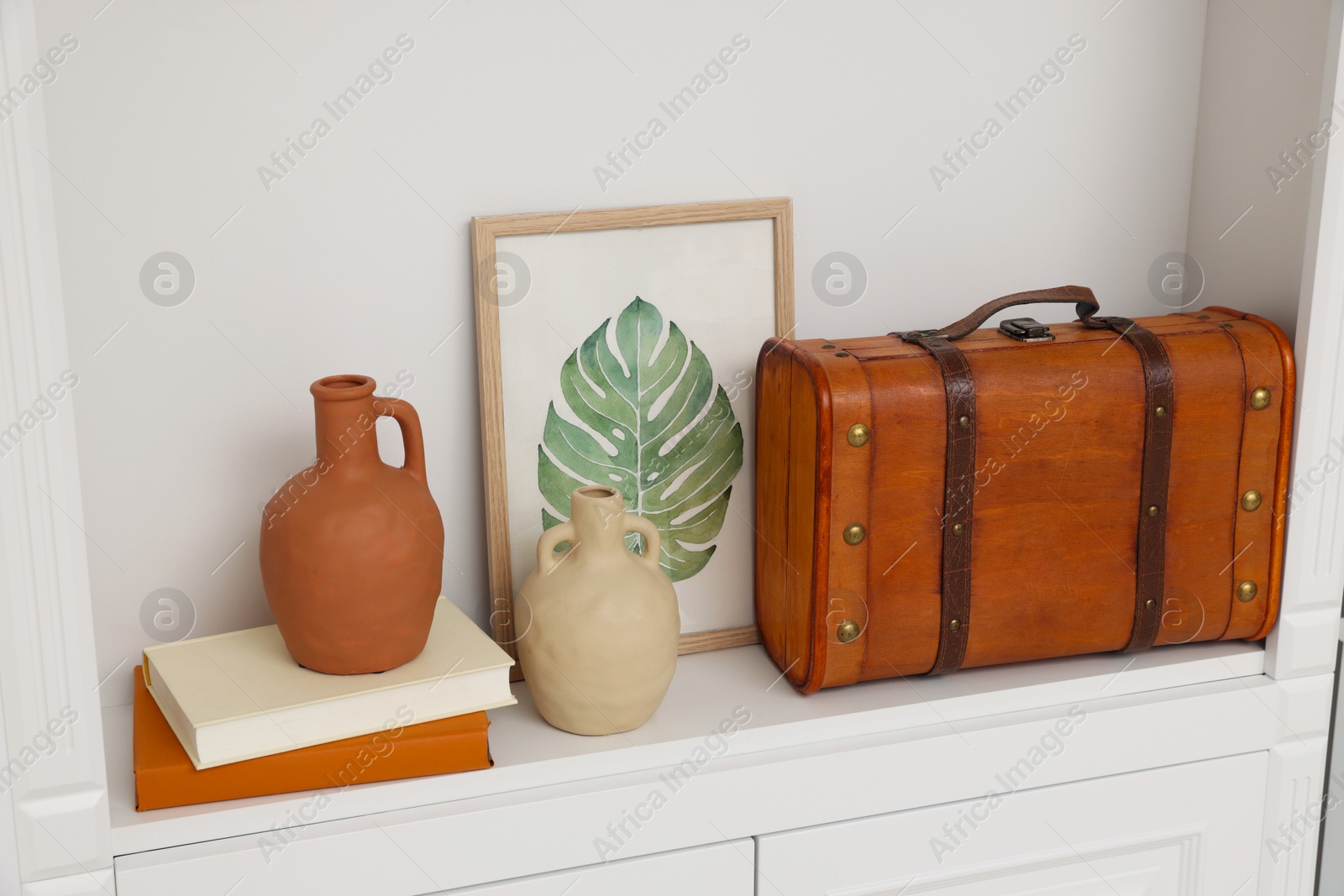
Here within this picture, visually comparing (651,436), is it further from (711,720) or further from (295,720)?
(295,720)

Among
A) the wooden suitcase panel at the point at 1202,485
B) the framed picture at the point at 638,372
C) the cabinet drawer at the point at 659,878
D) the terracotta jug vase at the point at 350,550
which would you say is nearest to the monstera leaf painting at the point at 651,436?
the framed picture at the point at 638,372

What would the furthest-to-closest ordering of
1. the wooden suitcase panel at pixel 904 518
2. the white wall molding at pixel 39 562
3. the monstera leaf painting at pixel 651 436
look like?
the monstera leaf painting at pixel 651 436
the wooden suitcase panel at pixel 904 518
the white wall molding at pixel 39 562

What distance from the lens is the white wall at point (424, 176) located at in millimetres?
1105

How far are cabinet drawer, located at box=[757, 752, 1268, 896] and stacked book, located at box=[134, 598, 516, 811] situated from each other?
33 cm

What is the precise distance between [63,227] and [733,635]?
0.80m

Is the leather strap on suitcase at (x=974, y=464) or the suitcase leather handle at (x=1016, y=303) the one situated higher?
the suitcase leather handle at (x=1016, y=303)

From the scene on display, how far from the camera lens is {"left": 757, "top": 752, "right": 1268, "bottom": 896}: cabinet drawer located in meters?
1.17

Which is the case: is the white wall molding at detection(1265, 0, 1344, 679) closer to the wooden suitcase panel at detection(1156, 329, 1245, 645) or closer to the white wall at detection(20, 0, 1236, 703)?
the wooden suitcase panel at detection(1156, 329, 1245, 645)

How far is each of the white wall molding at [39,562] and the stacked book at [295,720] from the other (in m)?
0.07

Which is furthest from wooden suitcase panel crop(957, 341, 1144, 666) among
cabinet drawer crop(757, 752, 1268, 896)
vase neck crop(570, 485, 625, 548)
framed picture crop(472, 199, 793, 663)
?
vase neck crop(570, 485, 625, 548)

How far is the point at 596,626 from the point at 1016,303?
1.80 ft

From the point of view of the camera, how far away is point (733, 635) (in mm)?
1328

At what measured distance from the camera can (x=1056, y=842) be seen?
4.06 ft

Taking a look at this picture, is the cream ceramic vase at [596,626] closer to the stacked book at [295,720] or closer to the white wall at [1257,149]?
the stacked book at [295,720]
